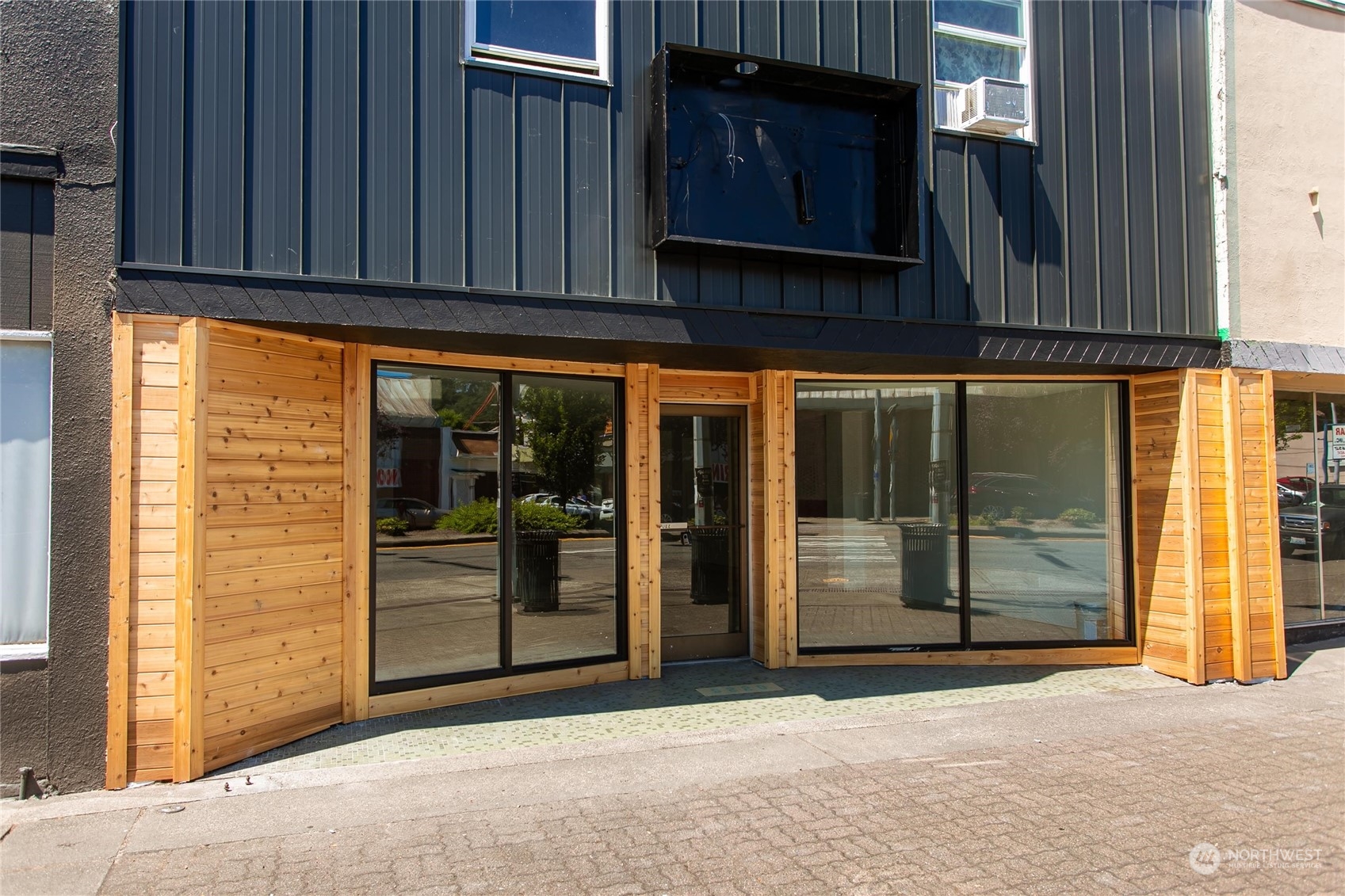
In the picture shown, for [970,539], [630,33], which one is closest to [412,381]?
[630,33]

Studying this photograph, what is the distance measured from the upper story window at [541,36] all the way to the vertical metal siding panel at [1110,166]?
4506mm

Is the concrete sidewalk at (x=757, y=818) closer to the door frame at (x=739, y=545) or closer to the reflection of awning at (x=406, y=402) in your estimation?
the door frame at (x=739, y=545)

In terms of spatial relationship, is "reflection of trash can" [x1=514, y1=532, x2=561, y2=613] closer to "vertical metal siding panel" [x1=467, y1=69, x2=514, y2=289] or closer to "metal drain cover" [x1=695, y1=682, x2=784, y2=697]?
"metal drain cover" [x1=695, y1=682, x2=784, y2=697]

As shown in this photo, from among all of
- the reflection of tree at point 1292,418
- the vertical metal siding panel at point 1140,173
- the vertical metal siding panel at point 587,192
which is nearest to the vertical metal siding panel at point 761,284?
the vertical metal siding panel at point 587,192

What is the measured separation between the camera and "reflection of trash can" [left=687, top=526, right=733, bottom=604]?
8562 mm

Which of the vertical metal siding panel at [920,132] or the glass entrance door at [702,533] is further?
the glass entrance door at [702,533]

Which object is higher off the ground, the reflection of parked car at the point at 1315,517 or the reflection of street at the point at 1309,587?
the reflection of parked car at the point at 1315,517

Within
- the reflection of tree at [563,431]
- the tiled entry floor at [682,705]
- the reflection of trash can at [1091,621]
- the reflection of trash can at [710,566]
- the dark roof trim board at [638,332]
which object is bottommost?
the tiled entry floor at [682,705]

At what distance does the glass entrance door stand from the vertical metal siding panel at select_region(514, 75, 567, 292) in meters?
2.55

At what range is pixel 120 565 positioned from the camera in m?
5.26

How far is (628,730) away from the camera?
645 cm

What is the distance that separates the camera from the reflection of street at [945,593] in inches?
334

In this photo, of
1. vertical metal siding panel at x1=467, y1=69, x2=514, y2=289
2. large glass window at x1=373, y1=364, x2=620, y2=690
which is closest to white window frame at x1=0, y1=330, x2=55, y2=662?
large glass window at x1=373, y1=364, x2=620, y2=690

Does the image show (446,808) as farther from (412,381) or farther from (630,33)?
(630,33)
